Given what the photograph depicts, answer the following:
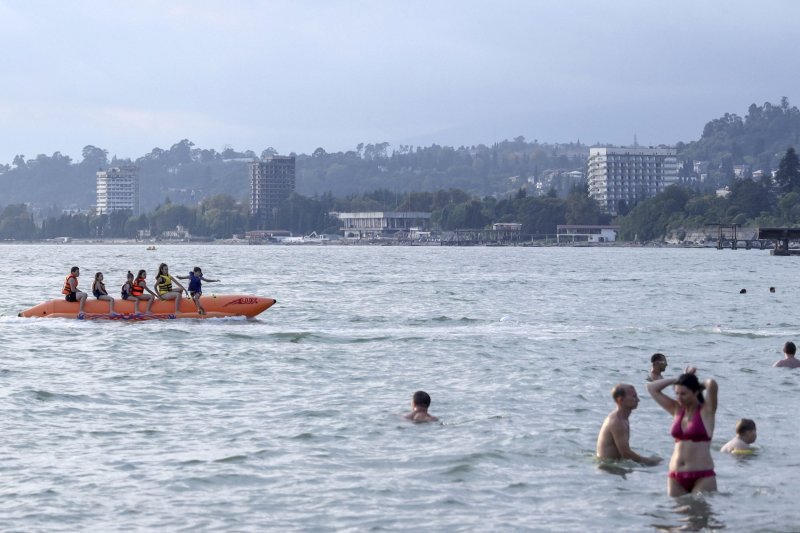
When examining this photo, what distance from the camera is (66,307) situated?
3722cm

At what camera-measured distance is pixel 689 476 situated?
1426 cm

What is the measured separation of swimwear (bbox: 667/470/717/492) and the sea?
0.86ft

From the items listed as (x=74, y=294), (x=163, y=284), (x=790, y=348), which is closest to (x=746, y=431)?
(x=790, y=348)

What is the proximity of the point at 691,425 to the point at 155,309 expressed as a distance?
82.4 feet

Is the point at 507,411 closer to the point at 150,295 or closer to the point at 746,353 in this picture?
the point at 746,353

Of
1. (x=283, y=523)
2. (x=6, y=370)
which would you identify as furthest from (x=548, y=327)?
(x=283, y=523)

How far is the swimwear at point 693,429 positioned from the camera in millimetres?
13578

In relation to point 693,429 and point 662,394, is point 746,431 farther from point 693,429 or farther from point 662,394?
point 662,394

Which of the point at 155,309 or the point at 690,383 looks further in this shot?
the point at 155,309

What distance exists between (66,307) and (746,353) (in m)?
18.6

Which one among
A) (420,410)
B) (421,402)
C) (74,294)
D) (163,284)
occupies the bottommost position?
(420,410)

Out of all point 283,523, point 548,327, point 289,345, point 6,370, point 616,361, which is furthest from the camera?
point 548,327

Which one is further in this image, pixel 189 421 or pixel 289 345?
pixel 289 345

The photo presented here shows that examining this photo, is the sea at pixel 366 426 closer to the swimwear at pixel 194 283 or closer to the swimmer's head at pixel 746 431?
the swimmer's head at pixel 746 431
